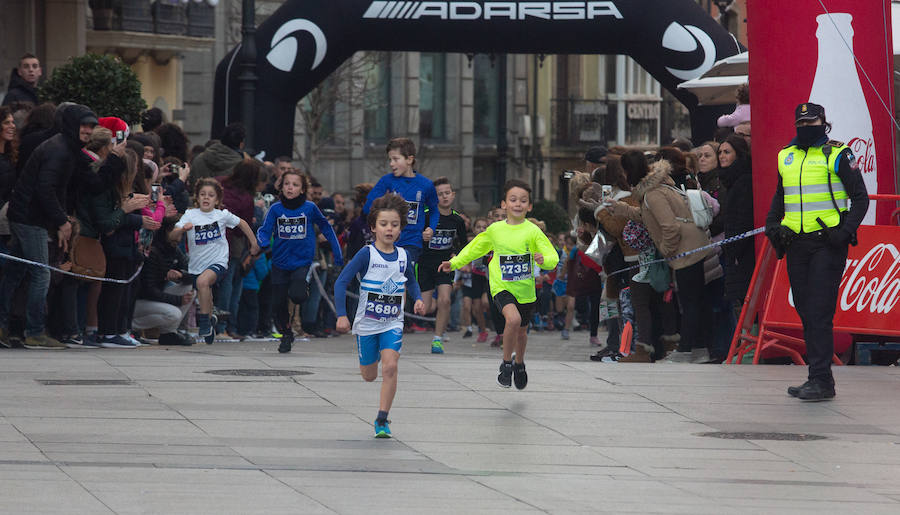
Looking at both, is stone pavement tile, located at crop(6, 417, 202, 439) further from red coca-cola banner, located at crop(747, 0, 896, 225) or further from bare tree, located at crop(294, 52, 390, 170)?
bare tree, located at crop(294, 52, 390, 170)

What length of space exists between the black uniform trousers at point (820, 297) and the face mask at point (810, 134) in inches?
25.6

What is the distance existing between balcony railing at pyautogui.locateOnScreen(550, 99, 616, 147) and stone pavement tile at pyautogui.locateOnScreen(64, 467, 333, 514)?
44.3 m

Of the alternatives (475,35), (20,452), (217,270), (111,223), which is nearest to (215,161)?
(217,270)

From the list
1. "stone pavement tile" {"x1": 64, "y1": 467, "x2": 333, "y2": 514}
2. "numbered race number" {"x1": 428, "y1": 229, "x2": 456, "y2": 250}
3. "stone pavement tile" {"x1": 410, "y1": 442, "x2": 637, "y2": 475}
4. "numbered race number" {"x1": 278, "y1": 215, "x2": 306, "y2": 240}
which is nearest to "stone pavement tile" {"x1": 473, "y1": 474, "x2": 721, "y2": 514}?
"stone pavement tile" {"x1": 410, "y1": 442, "x2": 637, "y2": 475}

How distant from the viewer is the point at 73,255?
14383 millimetres

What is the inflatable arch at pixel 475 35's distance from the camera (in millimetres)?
19625

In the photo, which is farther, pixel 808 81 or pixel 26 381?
pixel 808 81

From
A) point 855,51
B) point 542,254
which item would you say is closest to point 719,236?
point 855,51

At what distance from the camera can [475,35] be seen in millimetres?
19859

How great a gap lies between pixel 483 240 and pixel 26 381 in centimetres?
334

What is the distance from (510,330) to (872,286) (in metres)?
3.27

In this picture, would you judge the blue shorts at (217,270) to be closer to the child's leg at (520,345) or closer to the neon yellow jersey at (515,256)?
the neon yellow jersey at (515,256)

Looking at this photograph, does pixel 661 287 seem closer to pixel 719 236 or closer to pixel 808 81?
pixel 719 236

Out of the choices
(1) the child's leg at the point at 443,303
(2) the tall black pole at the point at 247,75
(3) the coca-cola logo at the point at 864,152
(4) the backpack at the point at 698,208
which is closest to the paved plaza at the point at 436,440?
(4) the backpack at the point at 698,208
